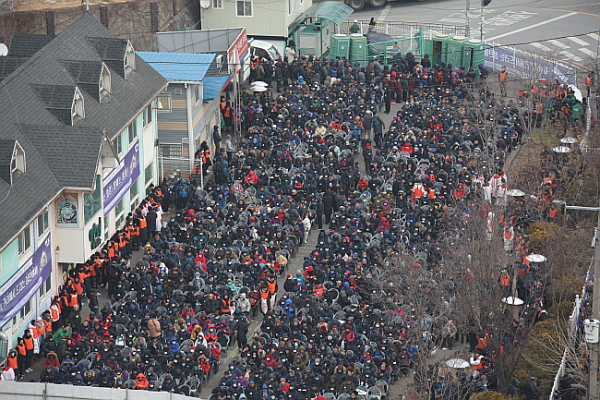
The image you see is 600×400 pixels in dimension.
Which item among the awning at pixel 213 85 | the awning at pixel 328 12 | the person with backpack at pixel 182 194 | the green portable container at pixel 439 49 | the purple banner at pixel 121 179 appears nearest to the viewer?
the purple banner at pixel 121 179

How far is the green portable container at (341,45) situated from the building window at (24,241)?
26410mm

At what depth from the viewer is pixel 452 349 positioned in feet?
120

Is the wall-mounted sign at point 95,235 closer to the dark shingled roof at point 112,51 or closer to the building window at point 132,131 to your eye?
the building window at point 132,131

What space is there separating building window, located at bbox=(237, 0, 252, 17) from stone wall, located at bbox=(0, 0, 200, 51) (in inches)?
111

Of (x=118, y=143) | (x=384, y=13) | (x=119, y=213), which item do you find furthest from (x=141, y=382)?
(x=384, y=13)

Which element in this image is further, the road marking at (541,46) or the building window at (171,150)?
the road marking at (541,46)

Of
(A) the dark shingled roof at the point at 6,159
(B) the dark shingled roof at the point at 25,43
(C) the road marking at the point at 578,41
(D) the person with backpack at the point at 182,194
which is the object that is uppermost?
(B) the dark shingled roof at the point at 25,43

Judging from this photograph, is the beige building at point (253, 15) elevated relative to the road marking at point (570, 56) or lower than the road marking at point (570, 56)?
elevated

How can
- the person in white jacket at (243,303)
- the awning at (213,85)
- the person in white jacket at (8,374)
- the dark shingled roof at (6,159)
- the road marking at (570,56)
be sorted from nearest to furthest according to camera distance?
the person in white jacket at (8,374) → the dark shingled roof at (6,159) → the person in white jacket at (243,303) → the awning at (213,85) → the road marking at (570,56)

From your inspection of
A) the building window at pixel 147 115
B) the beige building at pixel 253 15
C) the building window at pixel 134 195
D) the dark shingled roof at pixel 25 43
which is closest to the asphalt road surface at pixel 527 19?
the beige building at pixel 253 15

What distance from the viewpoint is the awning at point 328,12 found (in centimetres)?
6197

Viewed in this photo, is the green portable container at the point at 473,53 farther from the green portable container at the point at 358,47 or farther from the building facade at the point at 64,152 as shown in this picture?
the building facade at the point at 64,152

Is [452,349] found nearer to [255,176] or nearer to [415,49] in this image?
[255,176]

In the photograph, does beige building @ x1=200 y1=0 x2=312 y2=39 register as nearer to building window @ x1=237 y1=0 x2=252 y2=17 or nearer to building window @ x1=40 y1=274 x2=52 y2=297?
building window @ x1=237 y1=0 x2=252 y2=17
